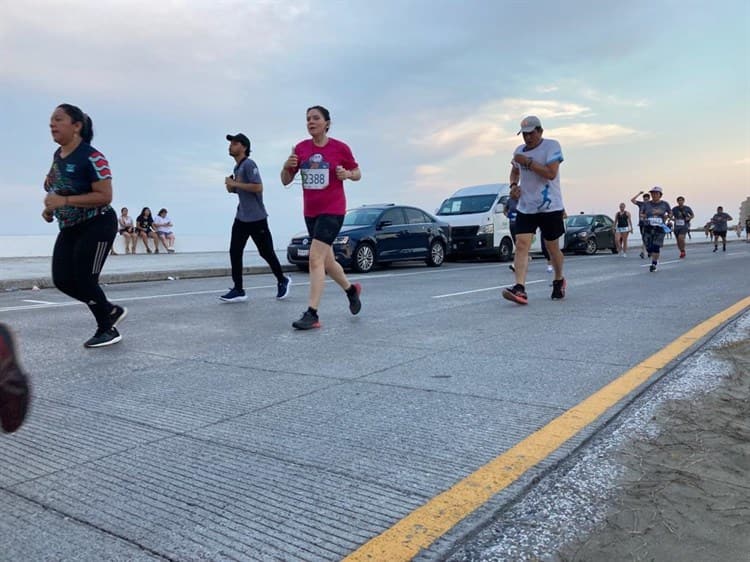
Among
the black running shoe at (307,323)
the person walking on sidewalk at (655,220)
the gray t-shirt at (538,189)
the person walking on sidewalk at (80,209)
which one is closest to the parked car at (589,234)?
the person walking on sidewalk at (655,220)

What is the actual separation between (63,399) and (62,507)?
154 cm

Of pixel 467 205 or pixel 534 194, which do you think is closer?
pixel 534 194

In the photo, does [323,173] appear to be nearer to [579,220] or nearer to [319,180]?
[319,180]

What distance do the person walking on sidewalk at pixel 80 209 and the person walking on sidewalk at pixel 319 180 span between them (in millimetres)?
1638

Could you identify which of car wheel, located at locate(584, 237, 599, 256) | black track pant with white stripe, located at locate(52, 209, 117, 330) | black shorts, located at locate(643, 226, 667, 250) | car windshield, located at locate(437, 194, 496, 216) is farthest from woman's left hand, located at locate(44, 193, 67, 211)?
car wheel, located at locate(584, 237, 599, 256)

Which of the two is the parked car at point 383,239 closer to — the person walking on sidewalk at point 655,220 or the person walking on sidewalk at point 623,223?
the person walking on sidewalk at point 655,220

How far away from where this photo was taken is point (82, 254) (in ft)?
16.7

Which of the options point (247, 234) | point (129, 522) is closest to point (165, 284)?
point (247, 234)

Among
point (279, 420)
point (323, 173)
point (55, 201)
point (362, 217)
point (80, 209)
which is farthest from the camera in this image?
point (362, 217)

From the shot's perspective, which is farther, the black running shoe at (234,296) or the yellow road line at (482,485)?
the black running shoe at (234,296)

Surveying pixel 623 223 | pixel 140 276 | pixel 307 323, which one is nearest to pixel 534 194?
pixel 307 323

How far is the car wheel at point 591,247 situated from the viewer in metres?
22.8

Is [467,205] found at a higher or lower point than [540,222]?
higher

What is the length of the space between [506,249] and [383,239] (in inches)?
198
